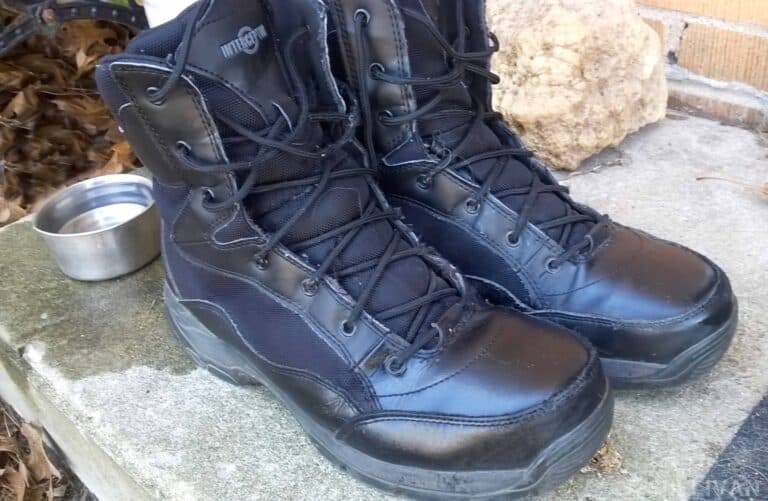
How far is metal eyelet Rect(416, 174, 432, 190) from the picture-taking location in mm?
1011

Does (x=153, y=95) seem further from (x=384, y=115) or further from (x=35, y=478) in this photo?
(x=35, y=478)

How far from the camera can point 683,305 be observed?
0.92 meters

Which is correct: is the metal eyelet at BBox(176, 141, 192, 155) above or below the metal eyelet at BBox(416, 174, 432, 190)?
above

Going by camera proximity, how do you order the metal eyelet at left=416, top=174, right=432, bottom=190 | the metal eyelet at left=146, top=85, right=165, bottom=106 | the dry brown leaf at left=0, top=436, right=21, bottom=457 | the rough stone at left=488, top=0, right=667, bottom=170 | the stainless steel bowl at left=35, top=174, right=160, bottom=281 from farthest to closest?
the rough stone at left=488, top=0, right=667, bottom=170 < the dry brown leaf at left=0, top=436, right=21, bottom=457 < the stainless steel bowl at left=35, top=174, right=160, bottom=281 < the metal eyelet at left=416, top=174, right=432, bottom=190 < the metal eyelet at left=146, top=85, right=165, bottom=106

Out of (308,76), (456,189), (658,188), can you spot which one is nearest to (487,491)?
(456,189)

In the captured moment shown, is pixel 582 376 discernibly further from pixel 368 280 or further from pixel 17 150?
pixel 17 150

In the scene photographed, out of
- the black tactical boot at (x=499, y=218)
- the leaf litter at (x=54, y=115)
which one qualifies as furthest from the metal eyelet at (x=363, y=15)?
the leaf litter at (x=54, y=115)

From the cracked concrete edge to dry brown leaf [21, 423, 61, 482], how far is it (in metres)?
0.02

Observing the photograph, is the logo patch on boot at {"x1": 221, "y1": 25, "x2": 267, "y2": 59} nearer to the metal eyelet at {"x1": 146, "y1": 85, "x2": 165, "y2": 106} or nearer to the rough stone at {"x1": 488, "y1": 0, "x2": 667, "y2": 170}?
the metal eyelet at {"x1": 146, "y1": 85, "x2": 165, "y2": 106}

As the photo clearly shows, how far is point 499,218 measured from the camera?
3.26ft

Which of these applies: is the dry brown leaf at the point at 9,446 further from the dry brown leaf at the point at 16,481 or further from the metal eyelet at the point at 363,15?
the metal eyelet at the point at 363,15

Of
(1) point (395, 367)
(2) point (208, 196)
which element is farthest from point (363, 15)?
(1) point (395, 367)

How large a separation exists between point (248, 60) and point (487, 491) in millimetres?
500

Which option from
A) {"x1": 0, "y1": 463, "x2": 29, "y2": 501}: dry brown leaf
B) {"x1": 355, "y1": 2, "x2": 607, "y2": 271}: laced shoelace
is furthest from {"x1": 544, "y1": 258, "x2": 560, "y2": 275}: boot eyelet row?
{"x1": 0, "y1": 463, "x2": 29, "y2": 501}: dry brown leaf
